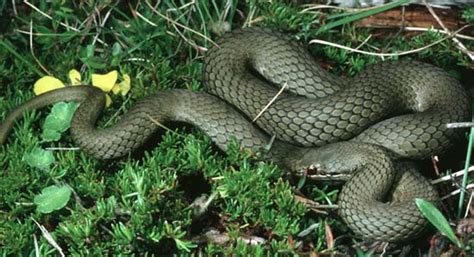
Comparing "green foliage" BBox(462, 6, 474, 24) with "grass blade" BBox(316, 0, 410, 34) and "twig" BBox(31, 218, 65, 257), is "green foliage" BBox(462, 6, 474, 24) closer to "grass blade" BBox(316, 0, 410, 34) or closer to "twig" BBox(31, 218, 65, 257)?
"grass blade" BBox(316, 0, 410, 34)

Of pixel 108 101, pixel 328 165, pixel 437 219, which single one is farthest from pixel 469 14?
pixel 108 101

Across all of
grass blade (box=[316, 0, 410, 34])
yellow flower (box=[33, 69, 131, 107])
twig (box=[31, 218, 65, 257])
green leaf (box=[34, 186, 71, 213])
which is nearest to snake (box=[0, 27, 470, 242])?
yellow flower (box=[33, 69, 131, 107])

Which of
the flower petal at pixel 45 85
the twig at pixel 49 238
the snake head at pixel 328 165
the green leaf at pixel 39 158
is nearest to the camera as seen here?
the twig at pixel 49 238

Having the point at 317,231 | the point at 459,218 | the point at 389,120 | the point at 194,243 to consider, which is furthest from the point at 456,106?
the point at 194,243

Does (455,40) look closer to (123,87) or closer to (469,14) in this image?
(469,14)

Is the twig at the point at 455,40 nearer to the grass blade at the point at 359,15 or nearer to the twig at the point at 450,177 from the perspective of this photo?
the grass blade at the point at 359,15

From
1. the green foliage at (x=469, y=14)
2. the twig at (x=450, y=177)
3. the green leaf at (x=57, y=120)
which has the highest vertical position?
the green foliage at (x=469, y=14)

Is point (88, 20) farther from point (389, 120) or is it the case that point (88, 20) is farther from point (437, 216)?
point (437, 216)

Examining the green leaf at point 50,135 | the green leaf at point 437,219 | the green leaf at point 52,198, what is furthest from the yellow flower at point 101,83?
the green leaf at point 437,219
